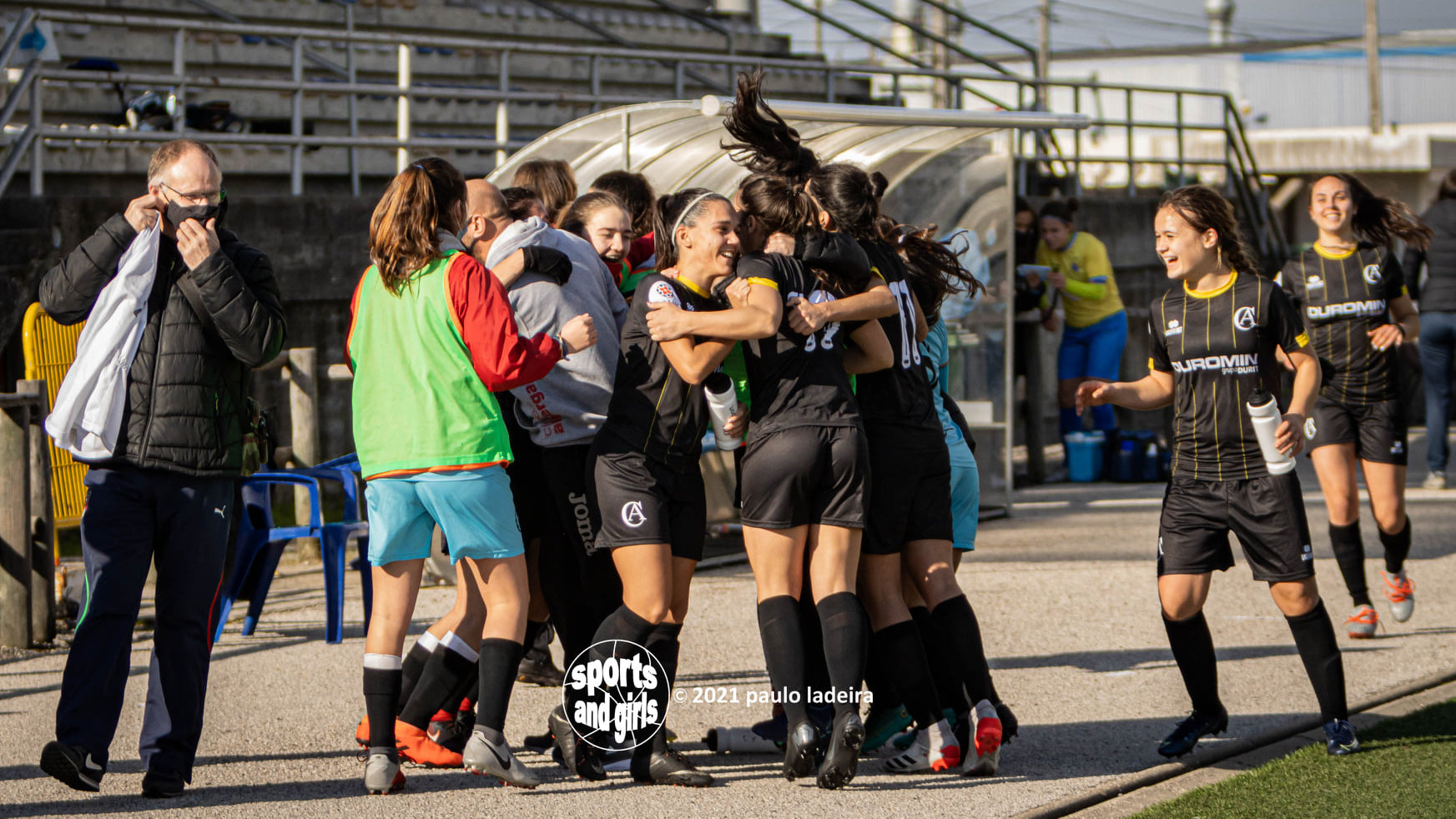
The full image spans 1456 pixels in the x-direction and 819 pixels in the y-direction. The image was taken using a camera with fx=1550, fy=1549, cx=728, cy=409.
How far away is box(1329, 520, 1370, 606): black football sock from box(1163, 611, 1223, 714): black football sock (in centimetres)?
204

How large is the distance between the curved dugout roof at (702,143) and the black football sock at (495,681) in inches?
195

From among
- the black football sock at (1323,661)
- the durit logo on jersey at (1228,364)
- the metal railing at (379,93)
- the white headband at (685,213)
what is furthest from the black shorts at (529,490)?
the metal railing at (379,93)

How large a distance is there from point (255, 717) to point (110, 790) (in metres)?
0.96

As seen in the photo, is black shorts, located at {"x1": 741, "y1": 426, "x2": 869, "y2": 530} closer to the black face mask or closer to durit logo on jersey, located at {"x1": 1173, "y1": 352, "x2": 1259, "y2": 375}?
durit logo on jersey, located at {"x1": 1173, "y1": 352, "x2": 1259, "y2": 375}

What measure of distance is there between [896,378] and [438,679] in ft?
5.78

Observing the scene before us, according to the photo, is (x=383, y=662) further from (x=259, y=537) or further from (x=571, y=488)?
(x=259, y=537)

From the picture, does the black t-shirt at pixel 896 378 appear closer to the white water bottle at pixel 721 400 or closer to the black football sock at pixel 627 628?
the white water bottle at pixel 721 400

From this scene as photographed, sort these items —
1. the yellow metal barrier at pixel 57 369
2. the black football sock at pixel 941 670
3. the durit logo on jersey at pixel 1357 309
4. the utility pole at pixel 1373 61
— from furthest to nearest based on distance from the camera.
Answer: the utility pole at pixel 1373 61, the yellow metal barrier at pixel 57 369, the durit logo on jersey at pixel 1357 309, the black football sock at pixel 941 670

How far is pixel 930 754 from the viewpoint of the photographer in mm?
4930

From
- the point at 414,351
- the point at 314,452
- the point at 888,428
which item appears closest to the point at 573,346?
the point at 414,351

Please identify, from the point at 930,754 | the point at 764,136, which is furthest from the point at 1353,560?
the point at 764,136

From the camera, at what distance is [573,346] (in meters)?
4.81

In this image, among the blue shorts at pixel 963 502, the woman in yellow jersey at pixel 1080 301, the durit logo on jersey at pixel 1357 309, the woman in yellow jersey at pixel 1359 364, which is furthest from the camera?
the woman in yellow jersey at pixel 1080 301

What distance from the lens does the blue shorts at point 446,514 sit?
464 cm
